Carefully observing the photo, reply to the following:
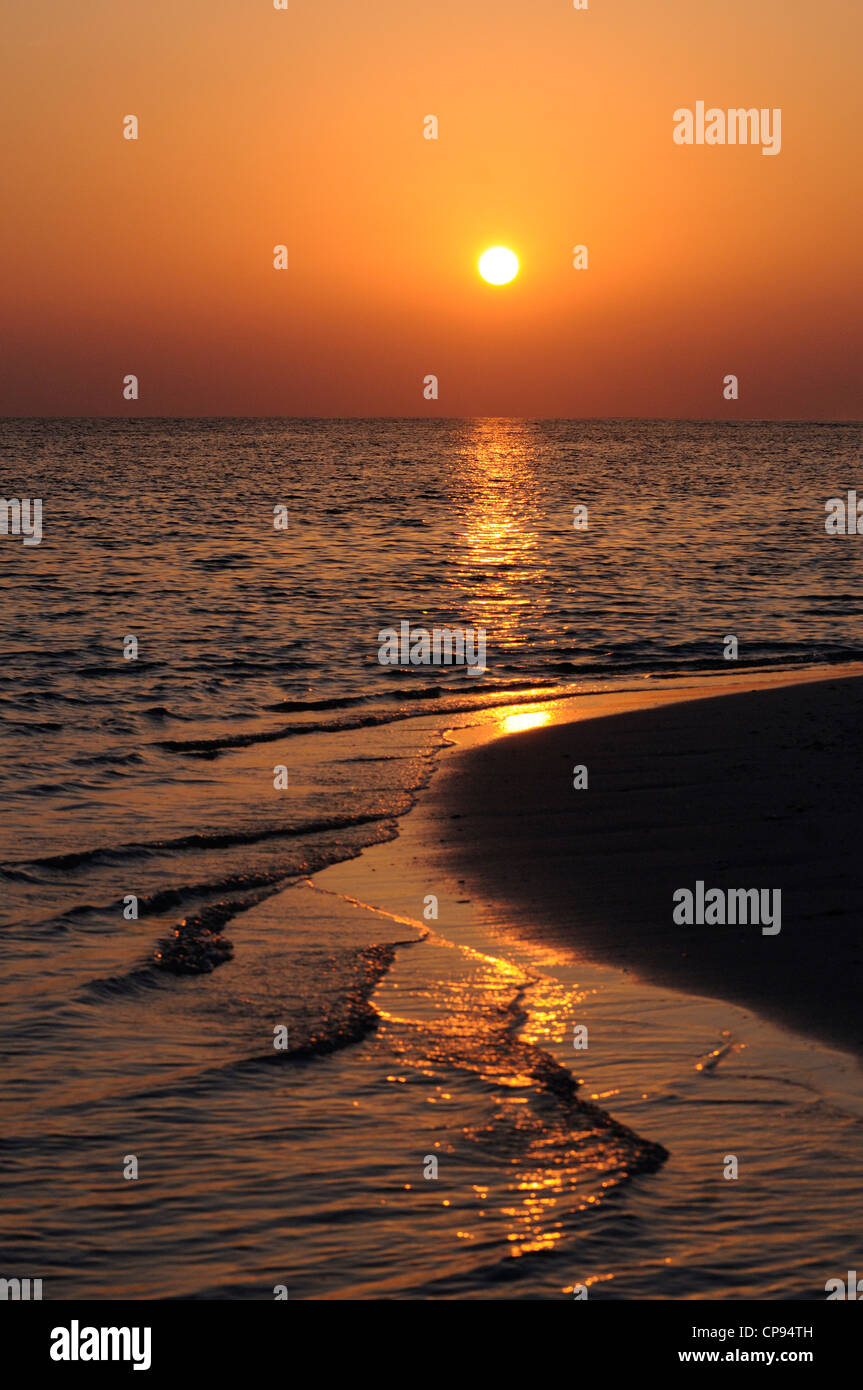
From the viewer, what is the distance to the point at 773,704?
1608 cm

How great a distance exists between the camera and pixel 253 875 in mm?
10492

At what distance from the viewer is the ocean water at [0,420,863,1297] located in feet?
18.2

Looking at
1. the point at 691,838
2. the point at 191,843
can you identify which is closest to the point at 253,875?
the point at 191,843

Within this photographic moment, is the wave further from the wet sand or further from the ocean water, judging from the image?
the wet sand

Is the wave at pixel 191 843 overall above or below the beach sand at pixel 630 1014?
above

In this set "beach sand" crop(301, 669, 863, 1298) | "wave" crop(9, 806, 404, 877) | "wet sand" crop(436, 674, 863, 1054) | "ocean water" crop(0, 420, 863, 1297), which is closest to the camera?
"beach sand" crop(301, 669, 863, 1298)

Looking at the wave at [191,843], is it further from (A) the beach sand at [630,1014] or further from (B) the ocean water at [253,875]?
(A) the beach sand at [630,1014]

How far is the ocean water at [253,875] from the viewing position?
18.2 feet

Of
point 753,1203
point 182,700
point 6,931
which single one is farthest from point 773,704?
point 753,1203

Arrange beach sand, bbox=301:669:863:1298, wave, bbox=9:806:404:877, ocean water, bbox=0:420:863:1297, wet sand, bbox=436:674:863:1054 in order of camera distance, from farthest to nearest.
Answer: wave, bbox=9:806:404:877 → wet sand, bbox=436:674:863:1054 → ocean water, bbox=0:420:863:1297 → beach sand, bbox=301:669:863:1298

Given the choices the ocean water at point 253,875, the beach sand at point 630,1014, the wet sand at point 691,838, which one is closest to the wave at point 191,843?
the ocean water at point 253,875

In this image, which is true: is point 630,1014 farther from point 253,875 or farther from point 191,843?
point 191,843

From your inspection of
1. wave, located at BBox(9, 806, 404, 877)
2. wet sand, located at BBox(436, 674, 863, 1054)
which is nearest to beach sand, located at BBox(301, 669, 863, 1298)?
wet sand, located at BBox(436, 674, 863, 1054)
